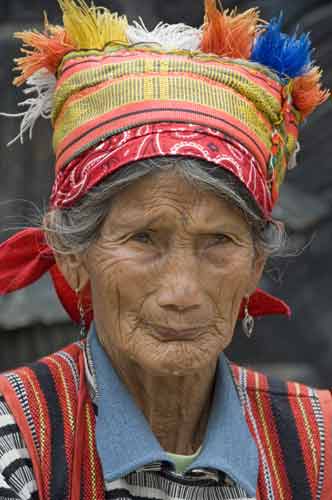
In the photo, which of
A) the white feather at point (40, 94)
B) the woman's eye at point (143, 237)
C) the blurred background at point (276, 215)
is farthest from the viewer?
the blurred background at point (276, 215)

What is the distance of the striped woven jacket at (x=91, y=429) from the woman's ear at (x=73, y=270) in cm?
19

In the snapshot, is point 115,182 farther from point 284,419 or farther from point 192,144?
point 284,419

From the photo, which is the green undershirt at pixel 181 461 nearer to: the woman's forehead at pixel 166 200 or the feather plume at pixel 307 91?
the woman's forehead at pixel 166 200

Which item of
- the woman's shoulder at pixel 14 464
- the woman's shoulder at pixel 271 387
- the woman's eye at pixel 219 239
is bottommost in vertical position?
the woman's shoulder at pixel 14 464

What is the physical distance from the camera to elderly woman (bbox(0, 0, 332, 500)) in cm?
267

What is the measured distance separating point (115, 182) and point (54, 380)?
0.54 metres

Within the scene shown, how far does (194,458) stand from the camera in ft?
9.35

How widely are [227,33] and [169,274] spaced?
2.08 ft

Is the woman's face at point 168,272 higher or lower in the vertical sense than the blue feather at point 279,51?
lower

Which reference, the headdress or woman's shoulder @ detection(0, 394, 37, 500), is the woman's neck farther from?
the headdress

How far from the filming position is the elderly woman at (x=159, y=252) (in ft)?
8.76

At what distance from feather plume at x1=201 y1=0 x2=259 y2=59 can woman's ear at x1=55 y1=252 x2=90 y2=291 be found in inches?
24.3

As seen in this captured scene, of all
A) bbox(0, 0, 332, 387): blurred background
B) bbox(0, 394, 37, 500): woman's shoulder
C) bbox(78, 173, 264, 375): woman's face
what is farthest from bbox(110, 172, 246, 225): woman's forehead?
bbox(0, 0, 332, 387): blurred background

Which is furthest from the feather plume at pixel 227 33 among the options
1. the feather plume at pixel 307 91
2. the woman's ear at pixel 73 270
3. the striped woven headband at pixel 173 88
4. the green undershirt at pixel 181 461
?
the green undershirt at pixel 181 461
